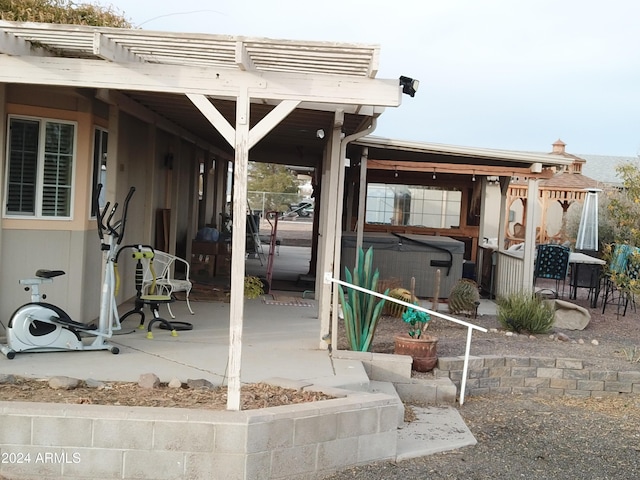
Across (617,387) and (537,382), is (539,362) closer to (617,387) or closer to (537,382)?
(537,382)

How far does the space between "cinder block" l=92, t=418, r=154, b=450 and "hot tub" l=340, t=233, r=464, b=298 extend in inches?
292

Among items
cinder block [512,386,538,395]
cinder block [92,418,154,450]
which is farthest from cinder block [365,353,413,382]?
cinder block [92,418,154,450]

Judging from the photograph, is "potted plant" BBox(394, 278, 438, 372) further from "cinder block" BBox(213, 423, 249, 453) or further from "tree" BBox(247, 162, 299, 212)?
"tree" BBox(247, 162, 299, 212)

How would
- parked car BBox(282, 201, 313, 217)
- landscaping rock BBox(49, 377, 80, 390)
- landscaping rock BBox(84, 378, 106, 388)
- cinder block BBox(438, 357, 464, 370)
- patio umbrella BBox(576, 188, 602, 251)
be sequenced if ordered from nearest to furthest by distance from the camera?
1. landscaping rock BBox(49, 377, 80, 390)
2. landscaping rock BBox(84, 378, 106, 388)
3. cinder block BBox(438, 357, 464, 370)
4. patio umbrella BBox(576, 188, 602, 251)
5. parked car BBox(282, 201, 313, 217)

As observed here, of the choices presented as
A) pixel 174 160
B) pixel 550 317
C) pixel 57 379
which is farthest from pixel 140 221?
pixel 550 317

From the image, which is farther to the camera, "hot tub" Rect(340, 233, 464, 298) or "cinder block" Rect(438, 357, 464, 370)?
"hot tub" Rect(340, 233, 464, 298)

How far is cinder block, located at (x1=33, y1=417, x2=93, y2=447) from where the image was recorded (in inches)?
171

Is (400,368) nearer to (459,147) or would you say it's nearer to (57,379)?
(57,379)

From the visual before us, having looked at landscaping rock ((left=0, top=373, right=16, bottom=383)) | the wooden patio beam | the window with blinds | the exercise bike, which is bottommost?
landscaping rock ((left=0, top=373, right=16, bottom=383))

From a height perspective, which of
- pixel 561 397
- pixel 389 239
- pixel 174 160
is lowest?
pixel 561 397

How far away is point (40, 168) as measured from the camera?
7.04 metres

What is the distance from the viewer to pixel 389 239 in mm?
11766

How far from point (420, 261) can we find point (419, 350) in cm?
461

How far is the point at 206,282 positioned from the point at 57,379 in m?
6.76
